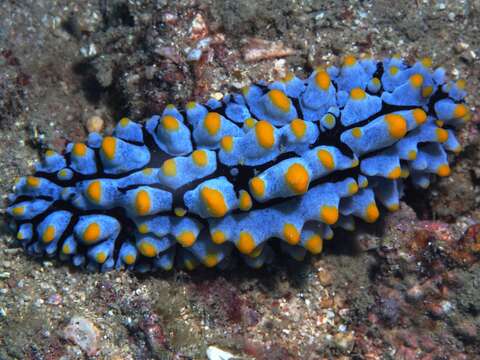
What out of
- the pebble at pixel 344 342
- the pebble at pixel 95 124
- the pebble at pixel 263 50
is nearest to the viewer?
the pebble at pixel 344 342

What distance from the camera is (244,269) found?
15.7 ft

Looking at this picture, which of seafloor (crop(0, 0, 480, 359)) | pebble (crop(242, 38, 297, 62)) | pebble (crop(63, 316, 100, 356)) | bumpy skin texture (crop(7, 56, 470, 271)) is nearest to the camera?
bumpy skin texture (crop(7, 56, 470, 271))

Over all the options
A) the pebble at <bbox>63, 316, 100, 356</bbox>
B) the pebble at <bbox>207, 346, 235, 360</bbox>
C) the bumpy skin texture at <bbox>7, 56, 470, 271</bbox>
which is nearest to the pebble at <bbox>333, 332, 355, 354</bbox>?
the bumpy skin texture at <bbox>7, 56, 470, 271</bbox>

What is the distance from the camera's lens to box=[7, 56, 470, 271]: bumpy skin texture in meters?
3.84

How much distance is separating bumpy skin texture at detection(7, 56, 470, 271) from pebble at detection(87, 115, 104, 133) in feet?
2.80

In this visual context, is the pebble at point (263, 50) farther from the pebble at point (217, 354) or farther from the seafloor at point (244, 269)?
the pebble at point (217, 354)

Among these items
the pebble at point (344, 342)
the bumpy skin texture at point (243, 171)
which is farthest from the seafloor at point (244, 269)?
the bumpy skin texture at point (243, 171)

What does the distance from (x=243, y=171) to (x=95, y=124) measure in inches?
85.4

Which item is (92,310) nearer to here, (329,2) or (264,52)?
(264,52)

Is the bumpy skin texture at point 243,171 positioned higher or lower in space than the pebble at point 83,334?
higher

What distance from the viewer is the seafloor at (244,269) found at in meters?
4.28

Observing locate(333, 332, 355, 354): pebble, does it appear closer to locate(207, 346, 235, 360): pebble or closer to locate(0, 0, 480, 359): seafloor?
locate(0, 0, 480, 359): seafloor

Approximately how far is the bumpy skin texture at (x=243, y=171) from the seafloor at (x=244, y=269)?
0.35m

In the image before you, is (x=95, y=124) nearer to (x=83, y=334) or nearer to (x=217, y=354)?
(x=83, y=334)
